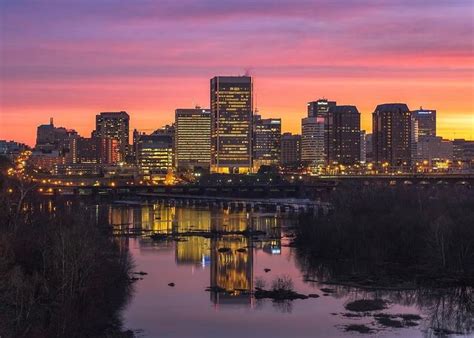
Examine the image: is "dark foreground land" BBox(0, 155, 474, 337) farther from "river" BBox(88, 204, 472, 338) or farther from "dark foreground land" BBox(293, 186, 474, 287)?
"river" BBox(88, 204, 472, 338)

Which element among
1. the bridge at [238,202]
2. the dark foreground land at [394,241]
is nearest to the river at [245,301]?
the dark foreground land at [394,241]

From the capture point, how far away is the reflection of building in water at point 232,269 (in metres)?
34.6

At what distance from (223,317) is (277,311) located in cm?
235

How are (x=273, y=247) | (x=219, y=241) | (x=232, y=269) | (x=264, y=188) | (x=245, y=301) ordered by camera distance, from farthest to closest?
(x=264, y=188) < (x=219, y=241) < (x=273, y=247) < (x=232, y=269) < (x=245, y=301)

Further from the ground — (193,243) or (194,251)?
(193,243)

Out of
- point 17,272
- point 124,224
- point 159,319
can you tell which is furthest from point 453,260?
point 124,224

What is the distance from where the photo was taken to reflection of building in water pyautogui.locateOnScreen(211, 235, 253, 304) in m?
34.6

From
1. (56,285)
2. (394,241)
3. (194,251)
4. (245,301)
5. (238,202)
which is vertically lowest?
(245,301)

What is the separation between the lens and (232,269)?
139 feet

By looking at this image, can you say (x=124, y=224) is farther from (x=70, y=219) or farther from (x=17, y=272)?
(x=17, y=272)

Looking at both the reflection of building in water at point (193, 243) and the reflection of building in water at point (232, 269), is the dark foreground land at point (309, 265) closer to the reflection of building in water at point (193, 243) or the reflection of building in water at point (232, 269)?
the reflection of building in water at point (232, 269)

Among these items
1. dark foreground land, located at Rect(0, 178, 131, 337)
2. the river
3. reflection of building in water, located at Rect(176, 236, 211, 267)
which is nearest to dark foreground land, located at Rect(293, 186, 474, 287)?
the river

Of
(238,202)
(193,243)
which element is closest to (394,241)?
(193,243)

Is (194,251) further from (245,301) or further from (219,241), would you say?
(245,301)
